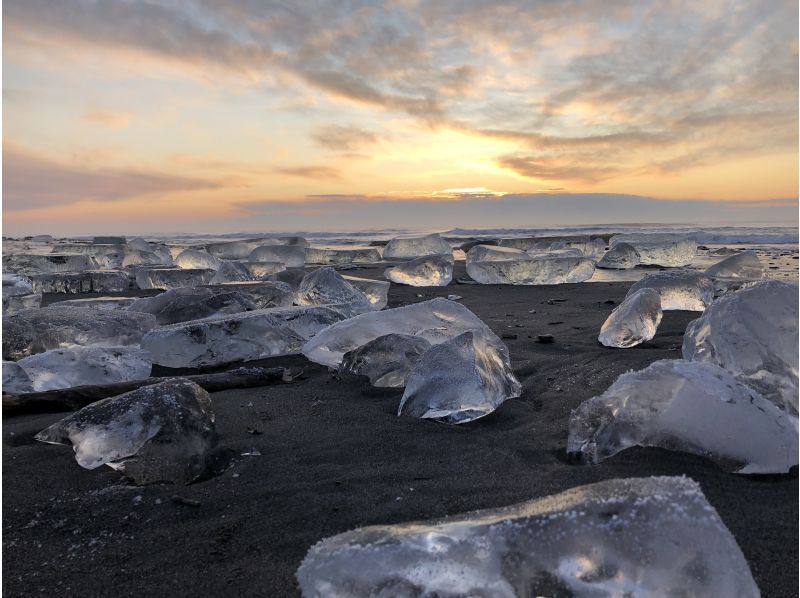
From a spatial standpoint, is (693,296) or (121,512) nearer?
(121,512)

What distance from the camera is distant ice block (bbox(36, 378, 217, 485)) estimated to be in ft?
4.57

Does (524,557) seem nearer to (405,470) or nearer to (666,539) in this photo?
(666,539)

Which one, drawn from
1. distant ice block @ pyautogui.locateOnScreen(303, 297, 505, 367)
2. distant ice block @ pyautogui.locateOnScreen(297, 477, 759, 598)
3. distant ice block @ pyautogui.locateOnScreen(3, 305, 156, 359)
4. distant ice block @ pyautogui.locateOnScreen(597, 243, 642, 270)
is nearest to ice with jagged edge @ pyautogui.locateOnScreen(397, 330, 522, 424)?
distant ice block @ pyautogui.locateOnScreen(303, 297, 505, 367)

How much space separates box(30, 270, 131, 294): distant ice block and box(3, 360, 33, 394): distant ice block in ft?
14.1

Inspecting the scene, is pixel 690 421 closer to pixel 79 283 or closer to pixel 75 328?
pixel 75 328

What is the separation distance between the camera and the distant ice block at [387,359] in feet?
6.98

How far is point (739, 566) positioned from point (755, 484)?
49 cm

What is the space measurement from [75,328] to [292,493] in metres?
2.05

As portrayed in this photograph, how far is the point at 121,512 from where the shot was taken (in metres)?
1.23

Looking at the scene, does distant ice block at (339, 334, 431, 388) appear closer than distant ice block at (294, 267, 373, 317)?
Yes

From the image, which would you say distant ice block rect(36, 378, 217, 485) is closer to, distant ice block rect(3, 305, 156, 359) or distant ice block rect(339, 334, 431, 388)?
distant ice block rect(339, 334, 431, 388)

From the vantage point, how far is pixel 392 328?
2598 millimetres

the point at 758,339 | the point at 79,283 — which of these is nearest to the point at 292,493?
the point at 758,339

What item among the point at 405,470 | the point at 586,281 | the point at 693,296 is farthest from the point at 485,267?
the point at 405,470
